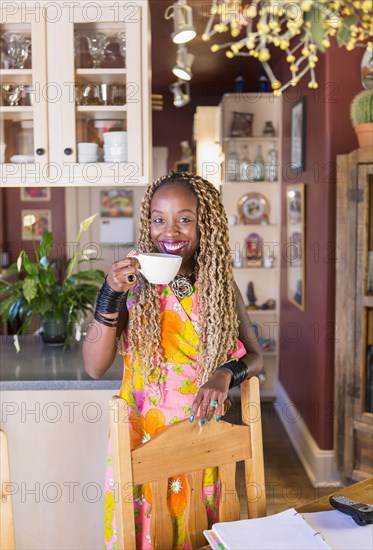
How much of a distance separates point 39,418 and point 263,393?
3.12 metres

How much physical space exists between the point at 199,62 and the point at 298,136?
1.42 m

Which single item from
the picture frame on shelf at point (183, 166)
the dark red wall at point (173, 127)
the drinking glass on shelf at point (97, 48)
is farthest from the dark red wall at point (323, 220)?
the dark red wall at point (173, 127)

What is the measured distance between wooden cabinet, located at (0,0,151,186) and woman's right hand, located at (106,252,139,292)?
1010mm

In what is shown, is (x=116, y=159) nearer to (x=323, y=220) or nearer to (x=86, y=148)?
(x=86, y=148)

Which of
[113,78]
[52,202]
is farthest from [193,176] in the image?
[52,202]

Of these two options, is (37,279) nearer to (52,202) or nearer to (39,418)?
(39,418)

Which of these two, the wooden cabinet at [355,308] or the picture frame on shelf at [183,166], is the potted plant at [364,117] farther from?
the picture frame on shelf at [183,166]

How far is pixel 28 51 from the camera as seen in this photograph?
234 centimetres

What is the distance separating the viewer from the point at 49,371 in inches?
84.7

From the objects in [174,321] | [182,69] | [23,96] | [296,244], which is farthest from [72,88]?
[296,244]

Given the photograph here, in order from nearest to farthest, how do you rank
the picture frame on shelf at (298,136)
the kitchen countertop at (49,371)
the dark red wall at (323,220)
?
the kitchen countertop at (49,371)
the dark red wall at (323,220)
the picture frame on shelf at (298,136)

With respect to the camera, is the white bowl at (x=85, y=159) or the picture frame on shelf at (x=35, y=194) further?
the picture frame on shelf at (x=35, y=194)

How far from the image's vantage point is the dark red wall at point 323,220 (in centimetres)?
321

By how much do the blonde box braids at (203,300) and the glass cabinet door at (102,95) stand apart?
33.7 inches
